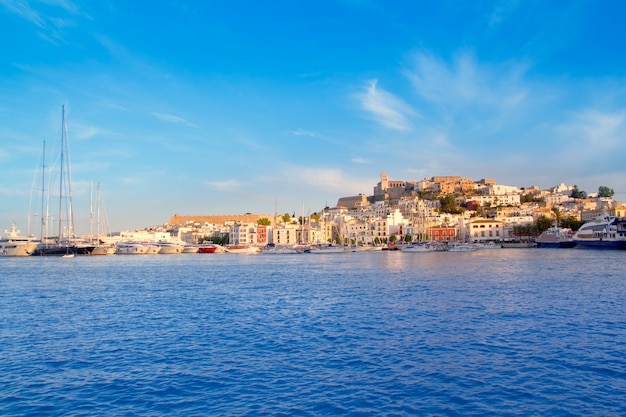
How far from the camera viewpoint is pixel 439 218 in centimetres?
13912

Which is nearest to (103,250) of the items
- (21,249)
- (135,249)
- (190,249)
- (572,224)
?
(135,249)

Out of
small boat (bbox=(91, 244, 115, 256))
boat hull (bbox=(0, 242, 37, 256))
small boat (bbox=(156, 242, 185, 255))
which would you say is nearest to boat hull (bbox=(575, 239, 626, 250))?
small boat (bbox=(156, 242, 185, 255))

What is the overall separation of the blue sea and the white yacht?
76.5 metres

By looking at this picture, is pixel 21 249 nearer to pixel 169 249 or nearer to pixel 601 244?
pixel 169 249

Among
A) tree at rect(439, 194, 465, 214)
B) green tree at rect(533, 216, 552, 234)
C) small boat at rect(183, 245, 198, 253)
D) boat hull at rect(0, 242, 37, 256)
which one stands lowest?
small boat at rect(183, 245, 198, 253)

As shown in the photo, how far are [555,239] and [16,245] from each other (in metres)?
104

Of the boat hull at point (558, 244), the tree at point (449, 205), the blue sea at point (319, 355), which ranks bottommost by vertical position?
the blue sea at point (319, 355)

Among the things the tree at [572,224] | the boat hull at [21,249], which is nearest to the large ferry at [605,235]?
the tree at [572,224]

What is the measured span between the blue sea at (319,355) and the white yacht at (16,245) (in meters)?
76.5

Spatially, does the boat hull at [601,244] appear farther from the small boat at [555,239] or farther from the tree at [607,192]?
the tree at [607,192]

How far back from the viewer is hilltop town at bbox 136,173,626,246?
126 meters

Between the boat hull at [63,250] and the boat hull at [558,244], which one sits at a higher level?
the boat hull at [63,250]

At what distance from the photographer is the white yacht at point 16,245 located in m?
94.0

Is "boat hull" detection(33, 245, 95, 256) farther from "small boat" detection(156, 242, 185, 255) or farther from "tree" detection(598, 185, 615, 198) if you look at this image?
"tree" detection(598, 185, 615, 198)
